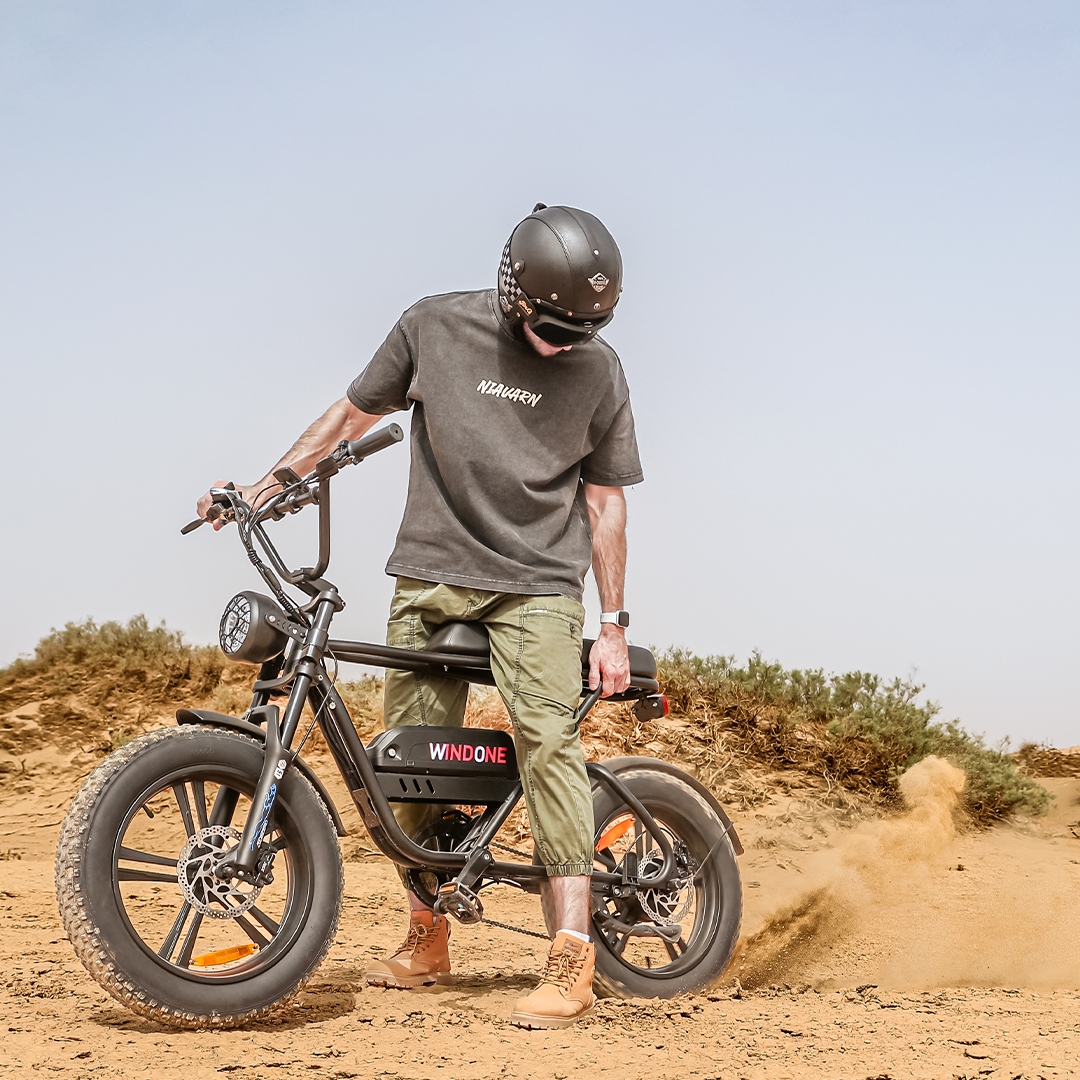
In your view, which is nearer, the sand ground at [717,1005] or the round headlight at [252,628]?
the sand ground at [717,1005]

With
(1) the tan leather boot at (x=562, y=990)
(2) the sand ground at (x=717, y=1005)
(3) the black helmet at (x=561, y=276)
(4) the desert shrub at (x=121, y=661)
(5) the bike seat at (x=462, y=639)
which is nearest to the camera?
(2) the sand ground at (x=717, y=1005)

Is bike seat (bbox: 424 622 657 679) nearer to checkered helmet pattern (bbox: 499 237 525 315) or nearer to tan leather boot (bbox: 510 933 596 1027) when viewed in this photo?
tan leather boot (bbox: 510 933 596 1027)

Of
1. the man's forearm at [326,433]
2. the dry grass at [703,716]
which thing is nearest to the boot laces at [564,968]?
the man's forearm at [326,433]

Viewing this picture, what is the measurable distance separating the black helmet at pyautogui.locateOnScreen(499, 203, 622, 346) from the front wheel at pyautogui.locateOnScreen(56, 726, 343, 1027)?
5.81ft

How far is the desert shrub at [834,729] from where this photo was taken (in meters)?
9.84

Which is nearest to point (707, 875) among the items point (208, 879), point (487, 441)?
point (487, 441)

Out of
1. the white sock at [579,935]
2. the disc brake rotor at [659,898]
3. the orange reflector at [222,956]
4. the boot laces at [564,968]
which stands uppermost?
the disc brake rotor at [659,898]

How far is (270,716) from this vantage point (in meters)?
3.48

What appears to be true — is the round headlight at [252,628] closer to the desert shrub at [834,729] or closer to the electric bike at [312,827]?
the electric bike at [312,827]

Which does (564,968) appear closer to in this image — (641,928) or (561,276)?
(641,928)

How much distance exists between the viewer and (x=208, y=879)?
3254mm

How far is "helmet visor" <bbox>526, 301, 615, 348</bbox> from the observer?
3.97m

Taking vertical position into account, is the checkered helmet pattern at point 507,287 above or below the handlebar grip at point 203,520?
above

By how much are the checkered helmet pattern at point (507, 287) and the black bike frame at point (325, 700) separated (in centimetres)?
79
